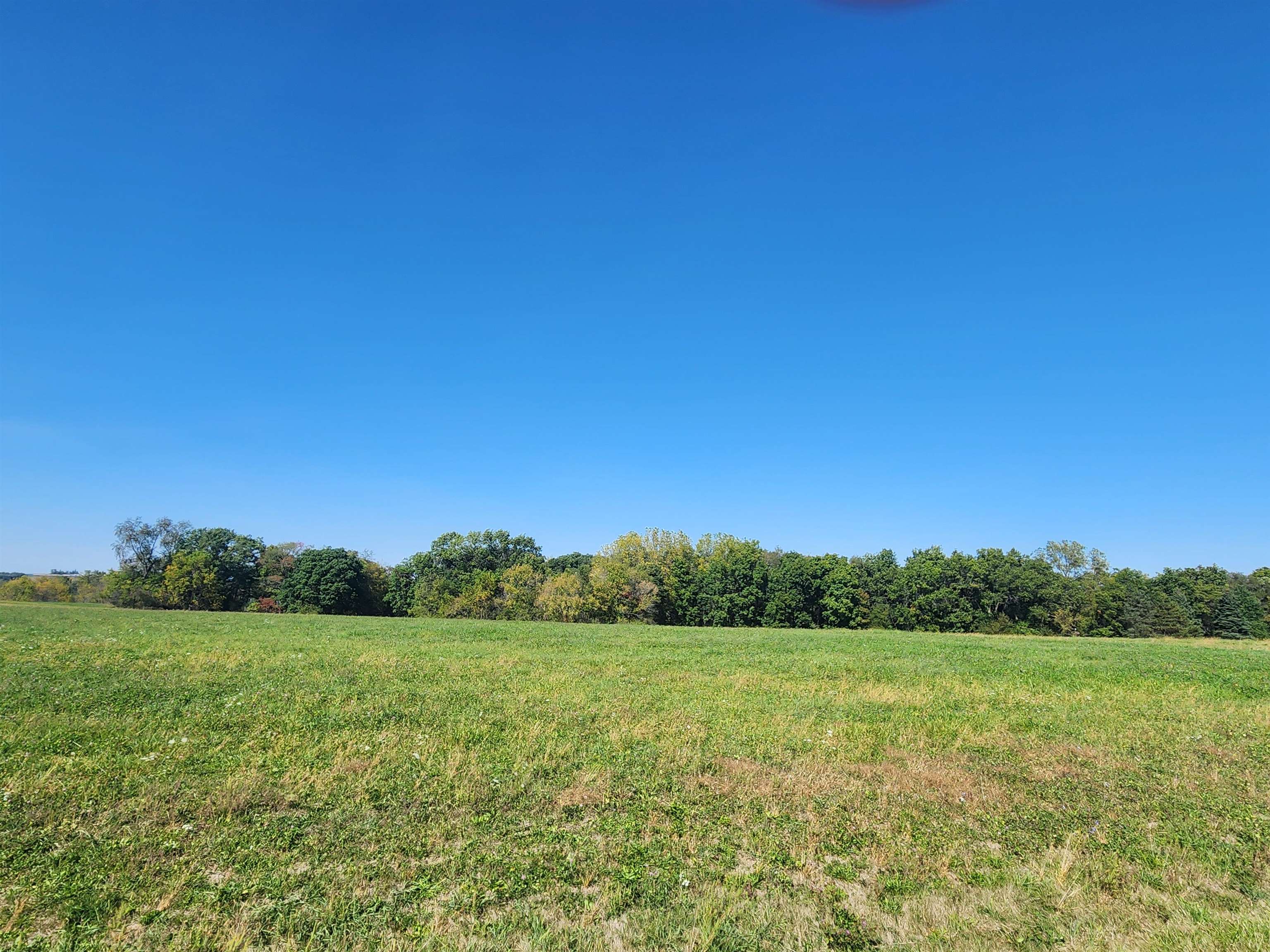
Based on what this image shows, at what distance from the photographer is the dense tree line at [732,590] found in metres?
80.1

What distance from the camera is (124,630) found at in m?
32.6

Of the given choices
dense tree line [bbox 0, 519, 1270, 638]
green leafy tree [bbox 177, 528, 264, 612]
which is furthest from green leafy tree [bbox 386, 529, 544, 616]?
green leafy tree [bbox 177, 528, 264, 612]

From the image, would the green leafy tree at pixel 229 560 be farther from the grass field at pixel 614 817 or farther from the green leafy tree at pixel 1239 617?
the green leafy tree at pixel 1239 617

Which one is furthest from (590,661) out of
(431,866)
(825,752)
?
(431,866)

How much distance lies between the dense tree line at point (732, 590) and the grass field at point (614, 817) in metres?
64.4

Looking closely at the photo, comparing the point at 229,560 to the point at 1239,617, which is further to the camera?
the point at 229,560

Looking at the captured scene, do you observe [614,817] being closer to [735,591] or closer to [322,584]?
[735,591]

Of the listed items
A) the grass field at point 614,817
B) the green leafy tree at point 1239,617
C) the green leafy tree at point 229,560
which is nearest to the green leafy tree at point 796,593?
the green leafy tree at point 1239,617

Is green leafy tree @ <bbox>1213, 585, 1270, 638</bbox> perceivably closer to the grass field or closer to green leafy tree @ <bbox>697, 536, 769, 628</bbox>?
green leafy tree @ <bbox>697, 536, 769, 628</bbox>

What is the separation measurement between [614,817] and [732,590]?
7701 centimetres

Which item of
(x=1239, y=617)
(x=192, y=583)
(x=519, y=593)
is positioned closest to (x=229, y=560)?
(x=192, y=583)

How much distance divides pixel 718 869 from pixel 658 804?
198cm

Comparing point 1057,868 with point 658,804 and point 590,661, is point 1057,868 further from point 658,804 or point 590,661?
point 590,661

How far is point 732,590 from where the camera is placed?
83.2 metres
